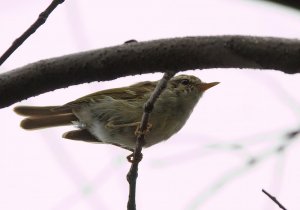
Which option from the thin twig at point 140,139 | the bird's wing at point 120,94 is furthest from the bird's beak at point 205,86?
the thin twig at point 140,139

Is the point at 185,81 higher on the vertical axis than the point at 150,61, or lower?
lower

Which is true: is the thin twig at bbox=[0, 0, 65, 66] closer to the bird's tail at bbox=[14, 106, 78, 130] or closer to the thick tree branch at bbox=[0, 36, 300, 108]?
the thick tree branch at bbox=[0, 36, 300, 108]

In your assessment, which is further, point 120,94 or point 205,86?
point 205,86

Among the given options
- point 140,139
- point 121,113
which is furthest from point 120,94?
point 140,139

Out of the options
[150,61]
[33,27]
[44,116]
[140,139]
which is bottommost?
[44,116]

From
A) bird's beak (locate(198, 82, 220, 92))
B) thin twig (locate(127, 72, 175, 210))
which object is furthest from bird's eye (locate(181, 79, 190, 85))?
thin twig (locate(127, 72, 175, 210))

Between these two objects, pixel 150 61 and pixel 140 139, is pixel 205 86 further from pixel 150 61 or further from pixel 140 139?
pixel 150 61
